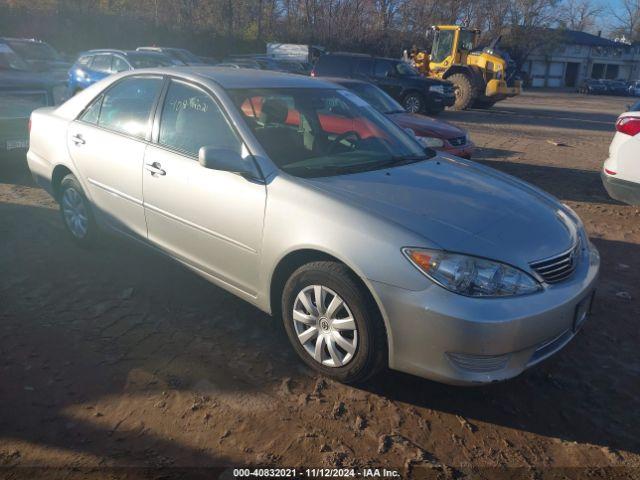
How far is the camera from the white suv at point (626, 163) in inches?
218

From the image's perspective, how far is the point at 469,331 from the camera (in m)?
2.62

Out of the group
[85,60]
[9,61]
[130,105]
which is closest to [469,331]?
[130,105]

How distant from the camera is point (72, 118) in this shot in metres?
4.82

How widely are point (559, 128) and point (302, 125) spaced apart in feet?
48.5

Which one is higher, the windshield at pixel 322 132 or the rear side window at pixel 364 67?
the rear side window at pixel 364 67

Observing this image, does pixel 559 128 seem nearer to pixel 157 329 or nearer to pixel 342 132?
pixel 342 132

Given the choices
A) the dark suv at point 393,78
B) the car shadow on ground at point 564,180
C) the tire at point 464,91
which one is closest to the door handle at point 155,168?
the car shadow on ground at point 564,180

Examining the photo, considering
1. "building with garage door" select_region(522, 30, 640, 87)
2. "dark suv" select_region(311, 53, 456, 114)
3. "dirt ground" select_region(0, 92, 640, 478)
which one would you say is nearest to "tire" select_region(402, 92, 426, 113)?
"dark suv" select_region(311, 53, 456, 114)

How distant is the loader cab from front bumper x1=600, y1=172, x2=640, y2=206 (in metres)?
16.8

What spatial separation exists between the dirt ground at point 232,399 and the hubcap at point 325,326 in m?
0.19

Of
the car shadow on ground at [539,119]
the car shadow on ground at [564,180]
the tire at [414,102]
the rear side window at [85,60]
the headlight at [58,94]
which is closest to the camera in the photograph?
the car shadow on ground at [564,180]

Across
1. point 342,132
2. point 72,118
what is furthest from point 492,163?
point 72,118

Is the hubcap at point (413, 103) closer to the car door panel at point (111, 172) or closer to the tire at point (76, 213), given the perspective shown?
the tire at point (76, 213)

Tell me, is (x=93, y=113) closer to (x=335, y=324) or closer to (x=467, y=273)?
(x=335, y=324)
